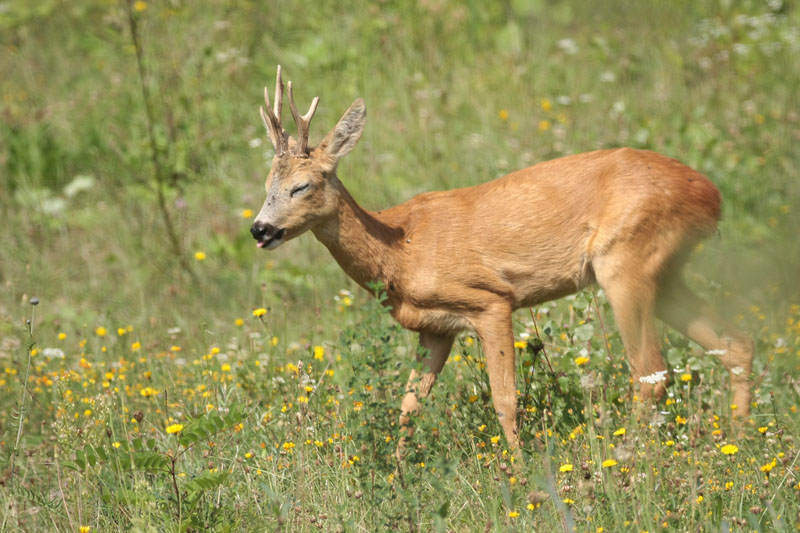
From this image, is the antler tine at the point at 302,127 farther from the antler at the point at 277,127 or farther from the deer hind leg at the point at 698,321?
the deer hind leg at the point at 698,321

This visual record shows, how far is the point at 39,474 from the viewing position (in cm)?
464

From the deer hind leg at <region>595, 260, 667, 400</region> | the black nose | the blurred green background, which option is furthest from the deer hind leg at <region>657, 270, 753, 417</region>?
the black nose

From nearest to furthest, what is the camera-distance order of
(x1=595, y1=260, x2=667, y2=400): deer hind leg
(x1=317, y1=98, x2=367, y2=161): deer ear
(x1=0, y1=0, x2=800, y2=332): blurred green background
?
(x1=595, y1=260, x2=667, y2=400): deer hind leg
(x1=317, y1=98, x2=367, y2=161): deer ear
(x1=0, y1=0, x2=800, y2=332): blurred green background

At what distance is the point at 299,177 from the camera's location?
17.3 ft

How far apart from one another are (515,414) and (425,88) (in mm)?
5584

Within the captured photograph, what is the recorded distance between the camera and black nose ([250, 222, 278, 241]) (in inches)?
200

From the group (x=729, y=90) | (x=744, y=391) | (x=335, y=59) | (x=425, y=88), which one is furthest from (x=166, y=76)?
(x=744, y=391)

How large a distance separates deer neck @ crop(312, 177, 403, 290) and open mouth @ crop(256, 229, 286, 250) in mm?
284

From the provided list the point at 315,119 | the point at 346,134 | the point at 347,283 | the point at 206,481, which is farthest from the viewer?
the point at 315,119

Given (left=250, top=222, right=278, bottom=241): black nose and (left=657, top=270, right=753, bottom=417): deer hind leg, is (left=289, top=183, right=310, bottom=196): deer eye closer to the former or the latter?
(left=250, top=222, right=278, bottom=241): black nose

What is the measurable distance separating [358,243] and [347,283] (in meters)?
2.13

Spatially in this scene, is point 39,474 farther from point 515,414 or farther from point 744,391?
point 744,391

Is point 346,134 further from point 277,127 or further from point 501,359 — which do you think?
point 501,359

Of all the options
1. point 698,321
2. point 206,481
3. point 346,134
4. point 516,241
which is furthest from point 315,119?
point 206,481
